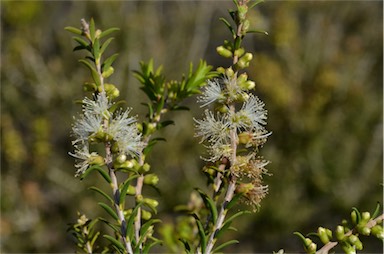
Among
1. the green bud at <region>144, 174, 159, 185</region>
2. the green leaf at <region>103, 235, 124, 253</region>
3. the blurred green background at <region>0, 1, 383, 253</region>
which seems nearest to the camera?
the green leaf at <region>103, 235, 124, 253</region>

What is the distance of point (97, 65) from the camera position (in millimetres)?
805

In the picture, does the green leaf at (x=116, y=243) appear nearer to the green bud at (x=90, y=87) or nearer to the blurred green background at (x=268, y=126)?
the green bud at (x=90, y=87)

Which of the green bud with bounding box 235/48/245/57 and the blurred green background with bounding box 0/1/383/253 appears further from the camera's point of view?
the blurred green background with bounding box 0/1/383/253

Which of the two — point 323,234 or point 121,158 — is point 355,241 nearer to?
point 323,234

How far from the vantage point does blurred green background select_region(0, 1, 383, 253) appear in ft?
12.4

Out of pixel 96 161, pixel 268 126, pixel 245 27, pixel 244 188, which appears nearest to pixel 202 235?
pixel 244 188

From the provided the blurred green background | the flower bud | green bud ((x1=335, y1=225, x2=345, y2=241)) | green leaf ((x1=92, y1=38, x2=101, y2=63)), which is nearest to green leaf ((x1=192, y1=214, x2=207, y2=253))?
the flower bud

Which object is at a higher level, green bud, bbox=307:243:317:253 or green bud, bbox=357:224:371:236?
green bud, bbox=357:224:371:236

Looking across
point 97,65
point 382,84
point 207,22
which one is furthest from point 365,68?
point 97,65

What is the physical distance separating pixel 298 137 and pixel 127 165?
3284 mm

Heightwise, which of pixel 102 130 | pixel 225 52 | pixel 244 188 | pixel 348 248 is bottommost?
pixel 348 248

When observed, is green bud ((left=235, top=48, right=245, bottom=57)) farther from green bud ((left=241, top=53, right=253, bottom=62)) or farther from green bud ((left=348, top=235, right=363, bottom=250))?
green bud ((left=348, top=235, right=363, bottom=250))

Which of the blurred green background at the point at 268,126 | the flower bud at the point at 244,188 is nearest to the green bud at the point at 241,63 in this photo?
the flower bud at the point at 244,188

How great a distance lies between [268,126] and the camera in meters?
4.06
